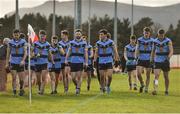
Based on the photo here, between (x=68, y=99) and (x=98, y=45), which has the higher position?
(x=98, y=45)

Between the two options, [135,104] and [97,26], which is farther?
[97,26]

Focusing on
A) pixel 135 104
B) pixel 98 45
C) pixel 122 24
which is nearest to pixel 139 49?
pixel 98 45

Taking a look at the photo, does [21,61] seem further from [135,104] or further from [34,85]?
[34,85]

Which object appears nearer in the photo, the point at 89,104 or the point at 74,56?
the point at 89,104

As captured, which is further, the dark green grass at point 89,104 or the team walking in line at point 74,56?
the team walking in line at point 74,56

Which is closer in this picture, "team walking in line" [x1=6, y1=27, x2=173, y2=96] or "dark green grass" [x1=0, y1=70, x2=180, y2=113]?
"dark green grass" [x1=0, y1=70, x2=180, y2=113]

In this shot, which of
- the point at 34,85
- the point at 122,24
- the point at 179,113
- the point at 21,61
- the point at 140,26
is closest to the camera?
the point at 179,113

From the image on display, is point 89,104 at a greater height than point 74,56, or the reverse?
point 74,56

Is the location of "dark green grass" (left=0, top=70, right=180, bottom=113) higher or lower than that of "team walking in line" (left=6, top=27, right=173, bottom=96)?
lower

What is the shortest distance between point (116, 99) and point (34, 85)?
8433 mm

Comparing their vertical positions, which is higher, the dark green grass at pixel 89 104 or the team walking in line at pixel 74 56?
the team walking in line at pixel 74 56

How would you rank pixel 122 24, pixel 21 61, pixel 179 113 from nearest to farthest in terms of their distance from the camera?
pixel 179 113, pixel 21 61, pixel 122 24

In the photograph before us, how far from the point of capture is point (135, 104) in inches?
666

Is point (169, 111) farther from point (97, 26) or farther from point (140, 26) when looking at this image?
point (140, 26)
